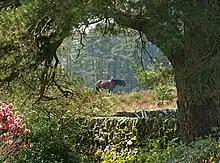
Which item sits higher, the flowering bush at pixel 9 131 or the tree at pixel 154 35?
the tree at pixel 154 35

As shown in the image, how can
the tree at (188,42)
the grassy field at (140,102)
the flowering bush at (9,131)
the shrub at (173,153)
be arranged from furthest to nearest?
1. the grassy field at (140,102)
2. the flowering bush at (9,131)
3. the shrub at (173,153)
4. the tree at (188,42)

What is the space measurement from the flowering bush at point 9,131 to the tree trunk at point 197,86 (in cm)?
258

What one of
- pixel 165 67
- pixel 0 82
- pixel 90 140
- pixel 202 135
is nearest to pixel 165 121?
pixel 165 67

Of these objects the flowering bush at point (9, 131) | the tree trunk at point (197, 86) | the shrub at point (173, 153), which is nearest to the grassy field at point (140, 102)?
the shrub at point (173, 153)

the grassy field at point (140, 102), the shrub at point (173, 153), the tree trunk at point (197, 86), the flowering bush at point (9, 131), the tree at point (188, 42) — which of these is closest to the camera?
the tree at point (188, 42)

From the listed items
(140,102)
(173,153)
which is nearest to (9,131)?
(173,153)

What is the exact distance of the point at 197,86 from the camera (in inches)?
211

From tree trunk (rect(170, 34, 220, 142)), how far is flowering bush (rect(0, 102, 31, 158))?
2580 millimetres

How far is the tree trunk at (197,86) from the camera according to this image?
517 centimetres

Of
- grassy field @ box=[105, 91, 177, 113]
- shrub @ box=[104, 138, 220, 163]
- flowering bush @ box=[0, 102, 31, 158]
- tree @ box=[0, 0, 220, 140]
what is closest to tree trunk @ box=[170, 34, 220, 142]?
tree @ box=[0, 0, 220, 140]

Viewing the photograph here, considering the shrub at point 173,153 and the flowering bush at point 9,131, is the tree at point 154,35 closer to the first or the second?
the shrub at point 173,153

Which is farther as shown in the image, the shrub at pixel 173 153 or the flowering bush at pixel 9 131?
the flowering bush at pixel 9 131

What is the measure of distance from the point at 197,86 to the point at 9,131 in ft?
10.5

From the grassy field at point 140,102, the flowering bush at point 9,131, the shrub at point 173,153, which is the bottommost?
the shrub at point 173,153
